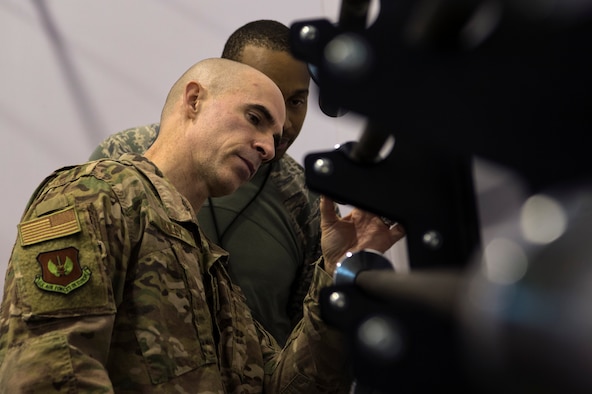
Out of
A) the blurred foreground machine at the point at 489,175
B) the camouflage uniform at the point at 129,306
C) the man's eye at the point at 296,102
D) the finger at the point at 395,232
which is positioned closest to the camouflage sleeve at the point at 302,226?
the man's eye at the point at 296,102

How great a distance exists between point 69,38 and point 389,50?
2.54m

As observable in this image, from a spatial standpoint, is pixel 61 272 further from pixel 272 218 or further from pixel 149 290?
pixel 272 218

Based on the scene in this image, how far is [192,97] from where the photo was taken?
1.57 meters

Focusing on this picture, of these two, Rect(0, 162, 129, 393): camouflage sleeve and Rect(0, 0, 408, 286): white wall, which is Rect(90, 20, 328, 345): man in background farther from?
Rect(0, 0, 408, 286): white wall

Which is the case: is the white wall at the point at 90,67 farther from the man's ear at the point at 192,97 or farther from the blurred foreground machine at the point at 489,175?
the blurred foreground machine at the point at 489,175

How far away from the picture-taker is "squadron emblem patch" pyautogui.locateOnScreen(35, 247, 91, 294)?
3.51 ft

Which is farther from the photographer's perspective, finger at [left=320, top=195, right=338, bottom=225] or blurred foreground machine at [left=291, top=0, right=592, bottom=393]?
finger at [left=320, top=195, right=338, bottom=225]

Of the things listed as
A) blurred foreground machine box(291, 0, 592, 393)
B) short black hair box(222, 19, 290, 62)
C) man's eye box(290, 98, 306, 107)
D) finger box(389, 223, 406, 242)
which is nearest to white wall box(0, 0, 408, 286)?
short black hair box(222, 19, 290, 62)

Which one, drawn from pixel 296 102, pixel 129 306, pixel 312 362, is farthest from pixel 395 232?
pixel 296 102

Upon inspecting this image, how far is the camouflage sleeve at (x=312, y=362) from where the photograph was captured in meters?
1.24

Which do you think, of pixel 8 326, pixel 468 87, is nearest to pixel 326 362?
pixel 8 326

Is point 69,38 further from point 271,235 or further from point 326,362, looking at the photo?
point 326,362

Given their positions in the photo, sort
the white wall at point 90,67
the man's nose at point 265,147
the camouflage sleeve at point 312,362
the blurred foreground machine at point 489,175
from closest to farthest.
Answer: the blurred foreground machine at point 489,175, the camouflage sleeve at point 312,362, the man's nose at point 265,147, the white wall at point 90,67

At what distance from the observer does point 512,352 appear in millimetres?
195
